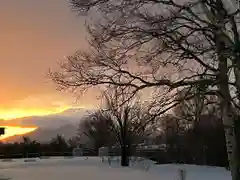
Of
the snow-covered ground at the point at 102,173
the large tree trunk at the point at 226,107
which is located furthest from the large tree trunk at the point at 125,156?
the large tree trunk at the point at 226,107

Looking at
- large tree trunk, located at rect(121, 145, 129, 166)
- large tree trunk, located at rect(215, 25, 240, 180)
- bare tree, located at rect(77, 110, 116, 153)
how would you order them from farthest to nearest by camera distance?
bare tree, located at rect(77, 110, 116, 153) < large tree trunk, located at rect(121, 145, 129, 166) < large tree trunk, located at rect(215, 25, 240, 180)

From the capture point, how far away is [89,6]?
13.4 metres

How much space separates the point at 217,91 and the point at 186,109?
223cm

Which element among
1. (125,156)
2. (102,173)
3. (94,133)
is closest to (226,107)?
(102,173)

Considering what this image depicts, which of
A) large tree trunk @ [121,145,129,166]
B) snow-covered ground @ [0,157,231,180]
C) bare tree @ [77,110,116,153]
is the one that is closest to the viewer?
snow-covered ground @ [0,157,231,180]

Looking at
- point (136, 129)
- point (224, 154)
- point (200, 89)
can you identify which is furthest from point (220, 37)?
point (224, 154)

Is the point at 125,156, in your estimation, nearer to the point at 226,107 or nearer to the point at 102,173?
the point at 102,173

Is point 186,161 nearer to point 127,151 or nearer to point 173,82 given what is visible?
point 127,151

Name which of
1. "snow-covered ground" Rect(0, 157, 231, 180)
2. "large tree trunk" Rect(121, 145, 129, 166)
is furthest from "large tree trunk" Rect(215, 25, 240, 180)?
"large tree trunk" Rect(121, 145, 129, 166)

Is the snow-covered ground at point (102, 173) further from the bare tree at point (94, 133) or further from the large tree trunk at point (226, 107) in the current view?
the bare tree at point (94, 133)

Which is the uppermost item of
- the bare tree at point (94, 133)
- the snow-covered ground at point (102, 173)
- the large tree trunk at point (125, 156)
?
the bare tree at point (94, 133)

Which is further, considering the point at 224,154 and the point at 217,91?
the point at 224,154

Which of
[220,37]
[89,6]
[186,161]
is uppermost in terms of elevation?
[89,6]

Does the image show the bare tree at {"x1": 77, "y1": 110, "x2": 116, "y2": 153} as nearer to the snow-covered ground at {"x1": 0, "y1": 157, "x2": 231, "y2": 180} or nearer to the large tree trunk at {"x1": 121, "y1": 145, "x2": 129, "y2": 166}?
the large tree trunk at {"x1": 121, "y1": 145, "x2": 129, "y2": 166}
